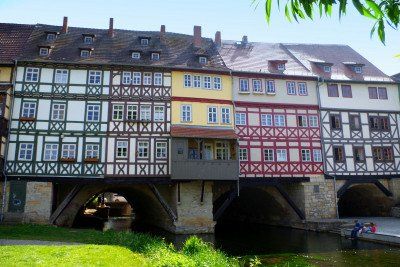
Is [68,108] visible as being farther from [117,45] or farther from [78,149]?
[117,45]

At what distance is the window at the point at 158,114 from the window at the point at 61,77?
5.91 m

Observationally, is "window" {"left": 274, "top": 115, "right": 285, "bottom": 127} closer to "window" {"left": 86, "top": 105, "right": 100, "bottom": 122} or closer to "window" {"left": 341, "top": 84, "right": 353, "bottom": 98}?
"window" {"left": 341, "top": 84, "right": 353, "bottom": 98}

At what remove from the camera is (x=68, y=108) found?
21891mm

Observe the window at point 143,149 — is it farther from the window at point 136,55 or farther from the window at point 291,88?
the window at point 291,88

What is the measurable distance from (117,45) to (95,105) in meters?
5.46

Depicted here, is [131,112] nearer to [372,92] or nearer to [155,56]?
[155,56]

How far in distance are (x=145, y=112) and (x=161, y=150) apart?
107 inches

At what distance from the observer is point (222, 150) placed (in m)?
23.9

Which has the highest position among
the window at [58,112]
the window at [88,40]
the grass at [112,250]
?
the window at [88,40]

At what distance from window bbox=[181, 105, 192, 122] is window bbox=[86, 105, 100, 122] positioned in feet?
17.7

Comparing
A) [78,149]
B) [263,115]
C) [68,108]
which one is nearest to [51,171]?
[78,149]

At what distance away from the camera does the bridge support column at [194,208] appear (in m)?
22.1

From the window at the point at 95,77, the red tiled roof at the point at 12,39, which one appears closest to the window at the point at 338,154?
the window at the point at 95,77

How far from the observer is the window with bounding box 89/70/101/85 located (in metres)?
22.6
